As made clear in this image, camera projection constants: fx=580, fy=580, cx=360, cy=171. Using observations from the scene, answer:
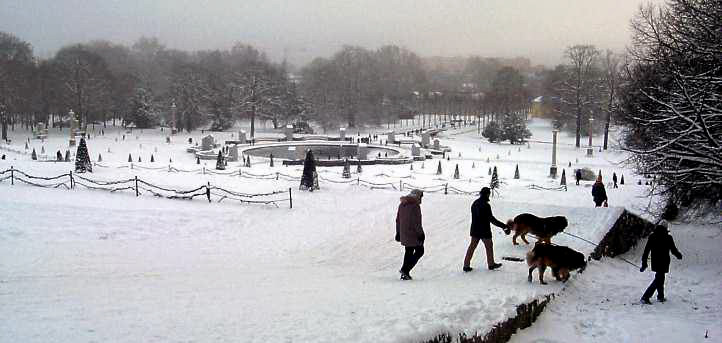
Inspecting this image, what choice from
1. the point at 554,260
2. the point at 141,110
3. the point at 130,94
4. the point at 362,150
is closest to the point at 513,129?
the point at 362,150

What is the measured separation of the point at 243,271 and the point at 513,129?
151 feet

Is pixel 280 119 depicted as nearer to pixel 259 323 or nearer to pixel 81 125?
pixel 81 125

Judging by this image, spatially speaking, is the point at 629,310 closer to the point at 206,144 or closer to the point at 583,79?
the point at 206,144

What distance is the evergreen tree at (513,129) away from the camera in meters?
53.3

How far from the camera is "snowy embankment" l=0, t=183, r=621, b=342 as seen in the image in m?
6.51

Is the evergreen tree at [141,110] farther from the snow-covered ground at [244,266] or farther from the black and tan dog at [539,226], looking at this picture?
the black and tan dog at [539,226]

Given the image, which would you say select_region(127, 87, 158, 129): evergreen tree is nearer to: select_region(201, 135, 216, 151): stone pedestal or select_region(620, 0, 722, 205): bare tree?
select_region(201, 135, 216, 151): stone pedestal

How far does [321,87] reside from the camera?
71625 millimetres

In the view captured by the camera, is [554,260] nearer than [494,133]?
Yes

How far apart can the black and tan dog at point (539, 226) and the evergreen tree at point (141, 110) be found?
5750 centimetres

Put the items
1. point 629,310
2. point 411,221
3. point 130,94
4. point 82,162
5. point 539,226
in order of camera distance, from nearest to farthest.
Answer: point 629,310 → point 411,221 → point 539,226 → point 82,162 → point 130,94

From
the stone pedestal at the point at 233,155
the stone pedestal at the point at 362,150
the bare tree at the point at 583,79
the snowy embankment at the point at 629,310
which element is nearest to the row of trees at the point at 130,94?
the stone pedestal at the point at 362,150

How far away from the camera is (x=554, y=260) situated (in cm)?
891

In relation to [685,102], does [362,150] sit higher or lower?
lower
